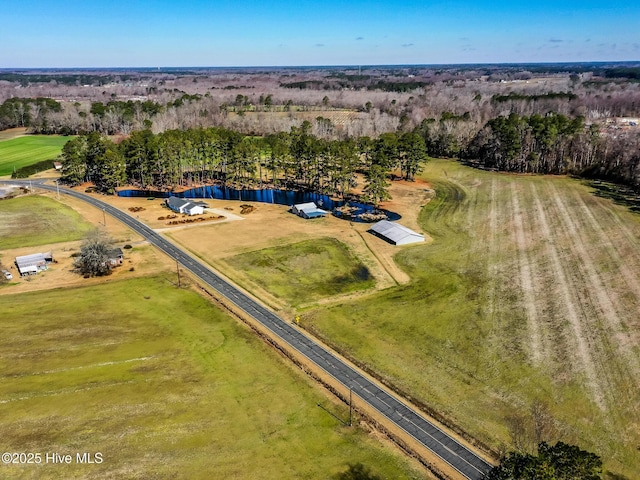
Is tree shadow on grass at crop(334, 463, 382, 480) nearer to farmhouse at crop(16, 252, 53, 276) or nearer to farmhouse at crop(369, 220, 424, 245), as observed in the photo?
farmhouse at crop(369, 220, 424, 245)

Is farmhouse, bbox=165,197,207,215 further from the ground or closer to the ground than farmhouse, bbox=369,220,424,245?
further from the ground

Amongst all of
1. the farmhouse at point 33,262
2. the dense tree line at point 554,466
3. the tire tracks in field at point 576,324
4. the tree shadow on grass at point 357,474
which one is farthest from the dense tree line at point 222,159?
the dense tree line at point 554,466

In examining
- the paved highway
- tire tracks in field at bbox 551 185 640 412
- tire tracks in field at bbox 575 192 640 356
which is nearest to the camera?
the paved highway

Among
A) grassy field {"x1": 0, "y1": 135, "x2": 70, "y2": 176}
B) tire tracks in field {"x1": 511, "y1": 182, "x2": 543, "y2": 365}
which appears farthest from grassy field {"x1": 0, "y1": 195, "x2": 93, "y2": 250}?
tire tracks in field {"x1": 511, "y1": 182, "x2": 543, "y2": 365}

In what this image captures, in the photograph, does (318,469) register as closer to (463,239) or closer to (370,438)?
(370,438)

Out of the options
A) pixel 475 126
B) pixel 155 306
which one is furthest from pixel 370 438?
pixel 475 126

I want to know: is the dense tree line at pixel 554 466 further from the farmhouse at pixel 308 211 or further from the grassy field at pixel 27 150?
the grassy field at pixel 27 150

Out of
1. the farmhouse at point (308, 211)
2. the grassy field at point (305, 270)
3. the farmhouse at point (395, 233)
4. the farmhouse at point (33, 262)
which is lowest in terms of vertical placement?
the grassy field at point (305, 270)
